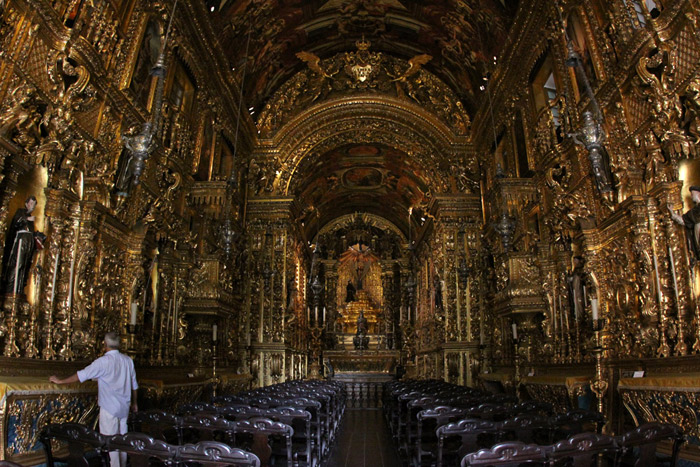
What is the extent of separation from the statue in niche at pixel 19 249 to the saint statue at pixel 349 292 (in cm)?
2506

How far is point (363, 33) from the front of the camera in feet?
57.1

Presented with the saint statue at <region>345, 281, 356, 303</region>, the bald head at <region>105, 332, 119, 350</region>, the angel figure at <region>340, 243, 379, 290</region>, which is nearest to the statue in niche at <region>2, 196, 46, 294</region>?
the bald head at <region>105, 332, 119, 350</region>

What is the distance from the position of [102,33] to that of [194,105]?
4602mm

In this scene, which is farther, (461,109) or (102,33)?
(461,109)

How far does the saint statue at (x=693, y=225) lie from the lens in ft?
18.7

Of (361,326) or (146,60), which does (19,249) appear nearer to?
(146,60)

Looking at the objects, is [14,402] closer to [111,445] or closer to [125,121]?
[111,445]

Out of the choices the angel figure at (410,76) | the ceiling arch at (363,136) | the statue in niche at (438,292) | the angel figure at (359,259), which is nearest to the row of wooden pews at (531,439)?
the statue in niche at (438,292)

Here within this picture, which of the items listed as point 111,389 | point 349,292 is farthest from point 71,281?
point 349,292

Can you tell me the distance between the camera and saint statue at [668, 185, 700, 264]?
5.71 metres

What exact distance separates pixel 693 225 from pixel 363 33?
45.1ft

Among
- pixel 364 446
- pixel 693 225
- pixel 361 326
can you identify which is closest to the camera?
pixel 693 225

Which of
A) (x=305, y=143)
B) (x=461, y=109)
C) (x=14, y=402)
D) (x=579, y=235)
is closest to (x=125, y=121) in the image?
(x=14, y=402)

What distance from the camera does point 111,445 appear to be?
3.56 meters
